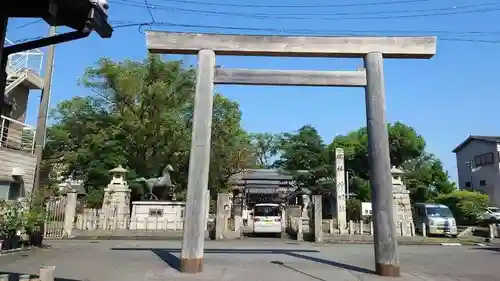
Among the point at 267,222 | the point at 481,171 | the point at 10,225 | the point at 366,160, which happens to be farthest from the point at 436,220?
the point at 481,171

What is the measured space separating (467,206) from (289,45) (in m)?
26.6

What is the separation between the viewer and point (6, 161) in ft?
53.4

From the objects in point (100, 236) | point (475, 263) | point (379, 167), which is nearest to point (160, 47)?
point (379, 167)

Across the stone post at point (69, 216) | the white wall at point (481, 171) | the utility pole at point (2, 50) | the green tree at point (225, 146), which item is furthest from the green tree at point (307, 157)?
the utility pole at point (2, 50)

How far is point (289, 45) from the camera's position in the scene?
948 centimetres

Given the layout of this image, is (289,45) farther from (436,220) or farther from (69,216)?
(436,220)

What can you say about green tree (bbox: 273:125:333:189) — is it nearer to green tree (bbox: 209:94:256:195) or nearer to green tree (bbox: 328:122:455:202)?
green tree (bbox: 328:122:455:202)

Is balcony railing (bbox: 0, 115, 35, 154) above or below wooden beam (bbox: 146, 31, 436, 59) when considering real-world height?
below

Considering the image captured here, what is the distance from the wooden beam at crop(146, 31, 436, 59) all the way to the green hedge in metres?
24.8

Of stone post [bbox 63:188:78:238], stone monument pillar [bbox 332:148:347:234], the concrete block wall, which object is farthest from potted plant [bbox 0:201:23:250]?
stone monument pillar [bbox 332:148:347:234]

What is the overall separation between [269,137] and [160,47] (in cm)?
4728

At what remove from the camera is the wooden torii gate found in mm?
8703

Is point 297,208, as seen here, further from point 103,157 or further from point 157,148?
point 103,157

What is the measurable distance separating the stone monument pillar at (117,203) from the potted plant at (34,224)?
6457mm
